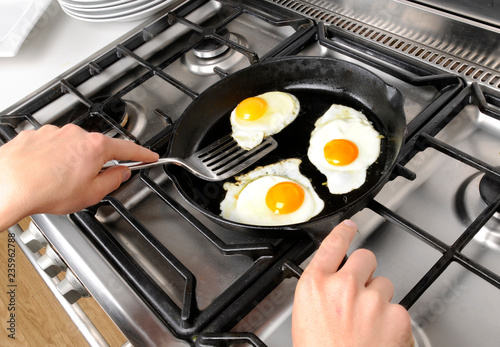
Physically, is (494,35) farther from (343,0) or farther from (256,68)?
(256,68)

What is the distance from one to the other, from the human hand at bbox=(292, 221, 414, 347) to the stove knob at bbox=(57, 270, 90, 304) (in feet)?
1.67

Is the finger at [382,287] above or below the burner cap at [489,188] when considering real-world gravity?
above

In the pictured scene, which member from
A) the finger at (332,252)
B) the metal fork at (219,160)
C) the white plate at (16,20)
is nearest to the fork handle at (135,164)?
the metal fork at (219,160)

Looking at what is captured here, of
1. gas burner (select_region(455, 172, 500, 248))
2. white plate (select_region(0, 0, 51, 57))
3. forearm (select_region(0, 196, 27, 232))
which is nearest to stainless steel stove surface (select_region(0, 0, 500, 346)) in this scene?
gas burner (select_region(455, 172, 500, 248))

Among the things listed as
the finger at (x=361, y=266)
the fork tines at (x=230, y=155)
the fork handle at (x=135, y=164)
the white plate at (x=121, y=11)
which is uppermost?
the white plate at (x=121, y=11)

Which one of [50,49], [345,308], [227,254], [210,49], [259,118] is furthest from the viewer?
[50,49]

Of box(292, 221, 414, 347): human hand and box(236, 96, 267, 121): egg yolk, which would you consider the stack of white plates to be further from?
box(292, 221, 414, 347): human hand

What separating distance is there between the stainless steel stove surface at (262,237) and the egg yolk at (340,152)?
110 millimetres

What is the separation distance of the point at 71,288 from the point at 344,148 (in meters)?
0.67

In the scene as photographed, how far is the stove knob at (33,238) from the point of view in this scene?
1002 millimetres

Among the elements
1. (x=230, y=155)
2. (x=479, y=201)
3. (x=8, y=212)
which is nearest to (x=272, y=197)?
(x=230, y=155)

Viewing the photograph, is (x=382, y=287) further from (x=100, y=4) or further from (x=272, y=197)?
(x=100, y=4)

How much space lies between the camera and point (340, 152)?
3.18 ft

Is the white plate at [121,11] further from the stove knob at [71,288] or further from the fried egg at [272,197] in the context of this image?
the stove knob at [71,288]
